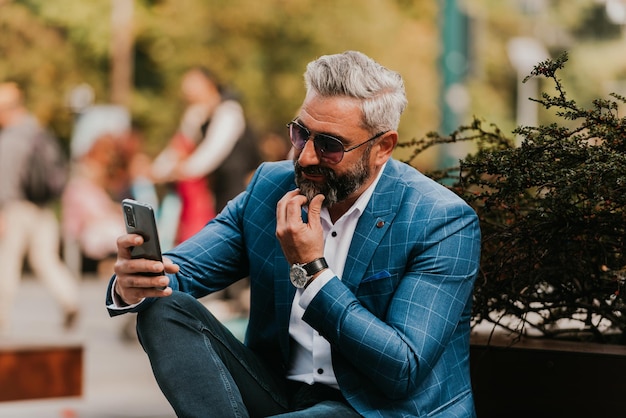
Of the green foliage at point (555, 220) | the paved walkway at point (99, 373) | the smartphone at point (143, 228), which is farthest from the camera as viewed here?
the paved walkway at point (99, 373)

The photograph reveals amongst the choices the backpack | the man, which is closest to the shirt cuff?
the man

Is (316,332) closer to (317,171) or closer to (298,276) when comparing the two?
(298,276)

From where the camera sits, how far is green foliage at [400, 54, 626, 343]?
137 inches

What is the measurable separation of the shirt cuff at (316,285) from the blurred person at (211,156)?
7726mm

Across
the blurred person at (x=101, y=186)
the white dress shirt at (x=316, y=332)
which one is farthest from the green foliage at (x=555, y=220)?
the blurred person at (x=101, y=186)

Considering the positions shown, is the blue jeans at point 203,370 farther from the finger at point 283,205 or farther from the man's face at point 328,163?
the man's face at point 328,163

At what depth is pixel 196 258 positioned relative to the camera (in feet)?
12.2

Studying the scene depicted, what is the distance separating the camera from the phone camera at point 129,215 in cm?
333

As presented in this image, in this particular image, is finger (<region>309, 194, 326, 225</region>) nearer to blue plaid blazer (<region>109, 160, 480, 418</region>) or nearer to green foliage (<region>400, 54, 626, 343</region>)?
blue plaid blazer (<region>109, 160, 480, 418</region>)

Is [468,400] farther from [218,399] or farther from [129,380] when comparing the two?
[129,380]

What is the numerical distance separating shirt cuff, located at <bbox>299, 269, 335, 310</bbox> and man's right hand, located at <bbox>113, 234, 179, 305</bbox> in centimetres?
39

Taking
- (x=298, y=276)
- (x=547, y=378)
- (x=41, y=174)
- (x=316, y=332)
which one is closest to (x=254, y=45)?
(x=41, y=174)

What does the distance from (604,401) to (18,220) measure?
8875 millimetres

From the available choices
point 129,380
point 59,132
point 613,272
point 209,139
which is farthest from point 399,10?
point 613,272
